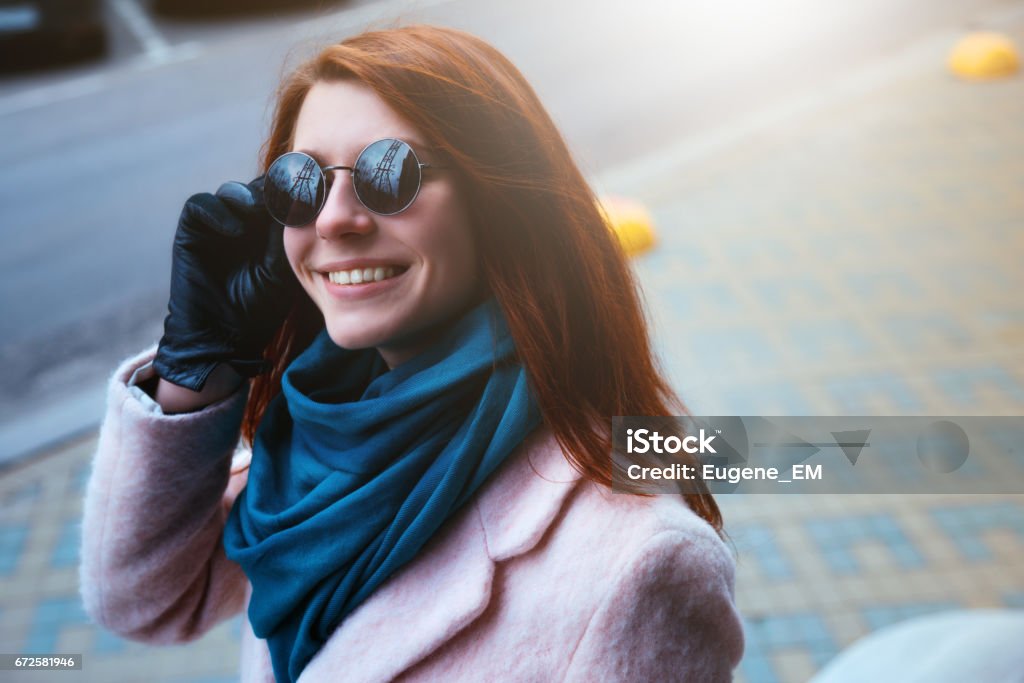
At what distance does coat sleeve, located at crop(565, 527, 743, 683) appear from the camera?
1.26m

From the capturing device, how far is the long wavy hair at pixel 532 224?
1.30 meters

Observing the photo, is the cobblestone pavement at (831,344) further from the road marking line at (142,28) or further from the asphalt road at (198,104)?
the road marking line at (142,28)

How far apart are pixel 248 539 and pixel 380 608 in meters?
0.30

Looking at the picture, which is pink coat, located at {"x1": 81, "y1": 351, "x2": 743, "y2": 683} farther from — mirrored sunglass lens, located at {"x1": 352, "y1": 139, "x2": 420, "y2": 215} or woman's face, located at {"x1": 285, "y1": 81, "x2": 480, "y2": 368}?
mirrored sunglass lens, located at {"x1": 352, "y1": 139, "x2": 420, "y2": 215}

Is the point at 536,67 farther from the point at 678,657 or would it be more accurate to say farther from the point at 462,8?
the point at 678,657

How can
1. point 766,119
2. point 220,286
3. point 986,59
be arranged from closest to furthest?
point 220,286 < point 766,119 < point 986,59

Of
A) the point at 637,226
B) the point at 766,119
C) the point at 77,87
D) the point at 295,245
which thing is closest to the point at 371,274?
the point at 295,245

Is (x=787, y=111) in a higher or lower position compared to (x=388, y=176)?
lower

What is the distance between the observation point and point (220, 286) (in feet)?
4.85

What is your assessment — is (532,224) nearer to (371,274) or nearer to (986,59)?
(371,274)

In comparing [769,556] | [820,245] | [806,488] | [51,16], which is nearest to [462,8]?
[51,16]

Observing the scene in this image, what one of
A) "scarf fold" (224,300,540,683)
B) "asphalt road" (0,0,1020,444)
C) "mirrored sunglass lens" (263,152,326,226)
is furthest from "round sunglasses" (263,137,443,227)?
"asphalt road" (0,0,1020,444)

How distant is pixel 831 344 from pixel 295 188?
165 inches

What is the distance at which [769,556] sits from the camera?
12.3ft
